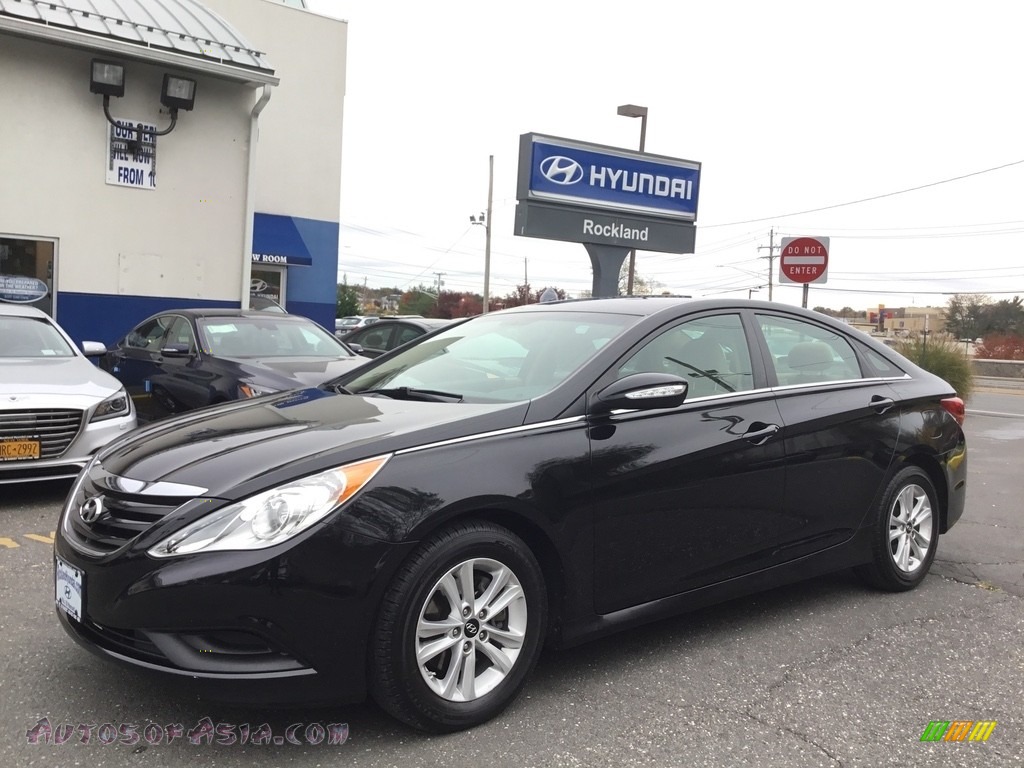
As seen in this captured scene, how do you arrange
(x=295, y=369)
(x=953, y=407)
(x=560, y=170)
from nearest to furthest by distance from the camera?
(x=953, y=407), (x=295, y=369), (x=560, y=170)

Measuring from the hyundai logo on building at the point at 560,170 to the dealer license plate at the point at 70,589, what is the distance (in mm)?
10493

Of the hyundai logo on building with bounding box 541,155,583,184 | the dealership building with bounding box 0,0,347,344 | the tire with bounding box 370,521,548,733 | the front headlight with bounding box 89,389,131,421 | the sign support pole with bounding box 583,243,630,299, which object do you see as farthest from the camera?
the sign support pole with bounding box 583,243,630,299

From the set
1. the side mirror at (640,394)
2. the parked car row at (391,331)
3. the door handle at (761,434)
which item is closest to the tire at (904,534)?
the door handle at (761,434)

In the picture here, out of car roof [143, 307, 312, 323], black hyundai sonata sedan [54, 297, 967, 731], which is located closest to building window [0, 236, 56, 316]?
car roof [143, 307, 312, 323]

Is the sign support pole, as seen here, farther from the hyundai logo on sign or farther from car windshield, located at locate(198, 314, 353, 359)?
car windshield, located at locate(198, 314, 353, 359)

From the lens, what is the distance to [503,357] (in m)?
4.00

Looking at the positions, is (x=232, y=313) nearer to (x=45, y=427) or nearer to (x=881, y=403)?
(x=45, y=427)

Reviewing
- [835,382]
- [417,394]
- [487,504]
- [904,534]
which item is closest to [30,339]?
[417,394]

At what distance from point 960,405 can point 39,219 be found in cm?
1131

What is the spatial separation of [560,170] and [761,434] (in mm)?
9526

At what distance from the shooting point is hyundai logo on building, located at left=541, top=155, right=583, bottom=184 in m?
12.8

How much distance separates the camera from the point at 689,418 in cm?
374

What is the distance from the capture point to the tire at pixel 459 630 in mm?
2814

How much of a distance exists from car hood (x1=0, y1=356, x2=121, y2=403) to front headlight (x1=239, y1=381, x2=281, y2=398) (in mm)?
1025
